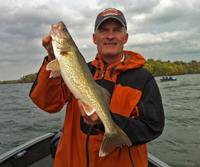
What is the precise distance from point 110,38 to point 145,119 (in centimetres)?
136

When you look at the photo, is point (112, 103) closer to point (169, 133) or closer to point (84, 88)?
point (84, 88)

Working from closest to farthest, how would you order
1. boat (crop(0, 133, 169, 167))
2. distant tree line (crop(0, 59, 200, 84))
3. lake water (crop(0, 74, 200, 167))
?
boat (crop(0, 133, 169, 167)) < lake water (crop(0, 74, 200, 167)) < distant tree line (crop(0, 59, 200, 84))

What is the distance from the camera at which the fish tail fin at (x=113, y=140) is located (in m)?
2.05

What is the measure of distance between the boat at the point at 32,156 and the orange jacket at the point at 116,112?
92.1 inches

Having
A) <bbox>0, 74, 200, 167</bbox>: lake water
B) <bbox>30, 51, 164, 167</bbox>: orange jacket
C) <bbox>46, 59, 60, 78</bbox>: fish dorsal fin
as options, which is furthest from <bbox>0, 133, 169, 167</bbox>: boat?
<bbox>0, 74, 200, 167</bbox>: lake water

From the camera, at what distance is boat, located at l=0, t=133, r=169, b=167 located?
4.31 m

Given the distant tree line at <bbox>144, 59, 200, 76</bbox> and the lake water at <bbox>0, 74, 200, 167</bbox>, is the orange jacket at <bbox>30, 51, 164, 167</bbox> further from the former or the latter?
the distant tree line at <bbox>144, 59, 200, 76</bbox>

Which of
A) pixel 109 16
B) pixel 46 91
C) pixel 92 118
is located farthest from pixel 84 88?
pixel 109 16

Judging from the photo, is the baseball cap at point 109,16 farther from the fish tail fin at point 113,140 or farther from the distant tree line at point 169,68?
the distant tree line at point 169,68

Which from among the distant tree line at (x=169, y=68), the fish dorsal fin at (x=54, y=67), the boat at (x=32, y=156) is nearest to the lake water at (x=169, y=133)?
the boat at (x=32, y=156)

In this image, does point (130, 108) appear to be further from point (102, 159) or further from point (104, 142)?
point (102, 159)

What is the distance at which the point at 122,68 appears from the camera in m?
2.60

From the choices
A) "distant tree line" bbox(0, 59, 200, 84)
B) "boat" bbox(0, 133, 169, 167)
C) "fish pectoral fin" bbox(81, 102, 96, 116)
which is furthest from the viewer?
"distant tree line" bbox(0, 59, 200, 84)

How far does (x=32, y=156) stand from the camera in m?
5.02
